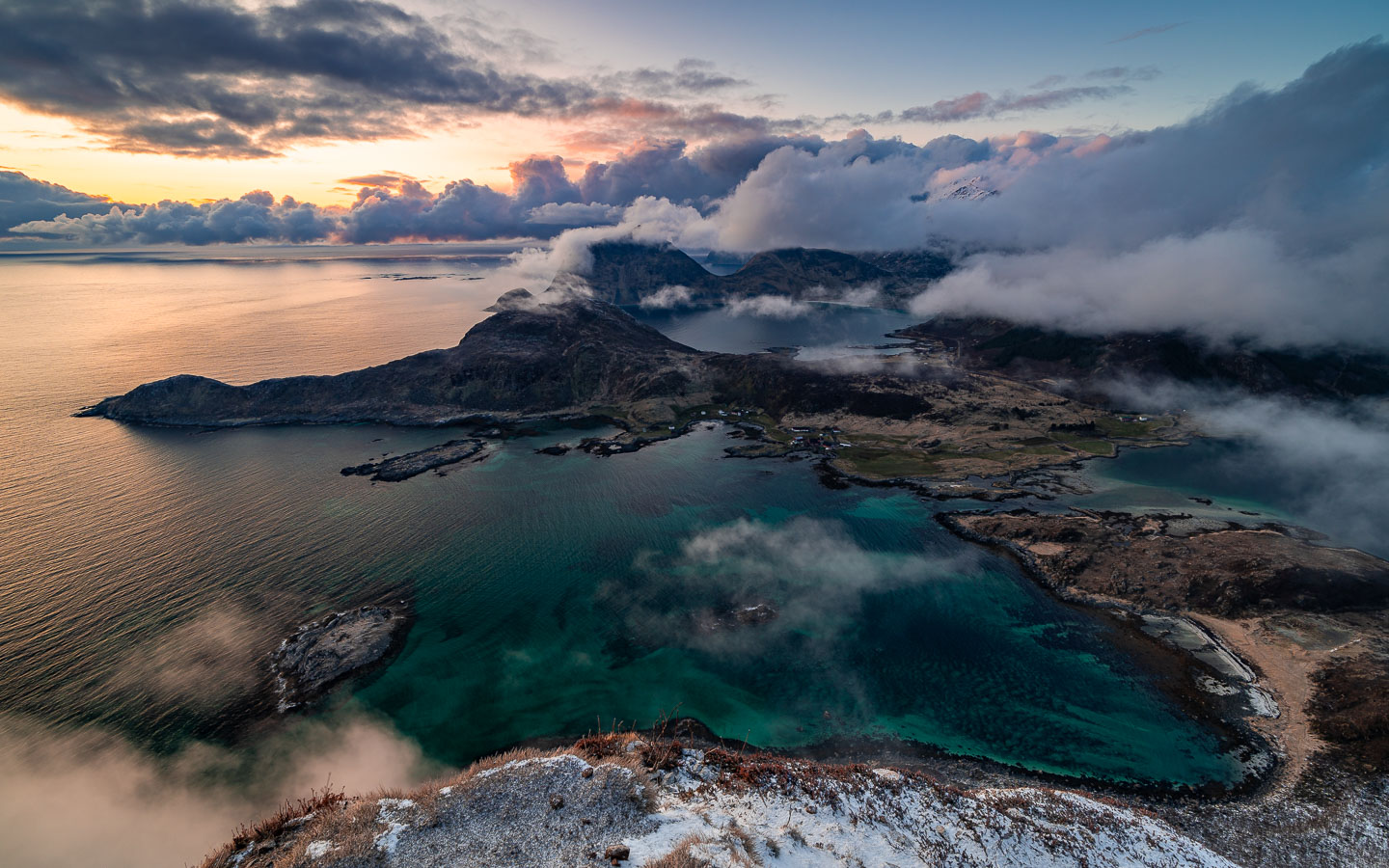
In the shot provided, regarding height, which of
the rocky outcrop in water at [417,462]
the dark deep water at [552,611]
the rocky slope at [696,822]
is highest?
the rocky slope at [696,822]

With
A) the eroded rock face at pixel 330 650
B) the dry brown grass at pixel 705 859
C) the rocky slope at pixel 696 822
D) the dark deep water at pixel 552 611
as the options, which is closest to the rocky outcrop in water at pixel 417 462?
the dark deep water at pixel 552 611

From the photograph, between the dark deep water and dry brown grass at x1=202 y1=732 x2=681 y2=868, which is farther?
the dark deep water

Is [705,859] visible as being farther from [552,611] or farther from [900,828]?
[552,611]

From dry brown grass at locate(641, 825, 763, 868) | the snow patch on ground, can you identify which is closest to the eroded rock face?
the snow patch on ground

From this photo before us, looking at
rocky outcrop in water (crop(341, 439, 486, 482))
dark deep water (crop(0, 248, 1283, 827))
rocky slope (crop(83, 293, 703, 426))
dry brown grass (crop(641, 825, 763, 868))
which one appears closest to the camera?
dry brown grass (crop(641, 825, 763, 868))

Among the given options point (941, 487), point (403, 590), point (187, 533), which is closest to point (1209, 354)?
point (941, 487)

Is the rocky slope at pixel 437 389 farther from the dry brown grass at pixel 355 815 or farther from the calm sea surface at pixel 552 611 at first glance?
the dry brown grass at pixel 355 815

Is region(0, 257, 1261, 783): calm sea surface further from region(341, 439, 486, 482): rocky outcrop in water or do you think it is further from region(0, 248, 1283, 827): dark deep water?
region(341, 439, 486, 482): rocky outcrop in water

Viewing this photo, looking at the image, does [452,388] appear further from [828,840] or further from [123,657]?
[828,840]
